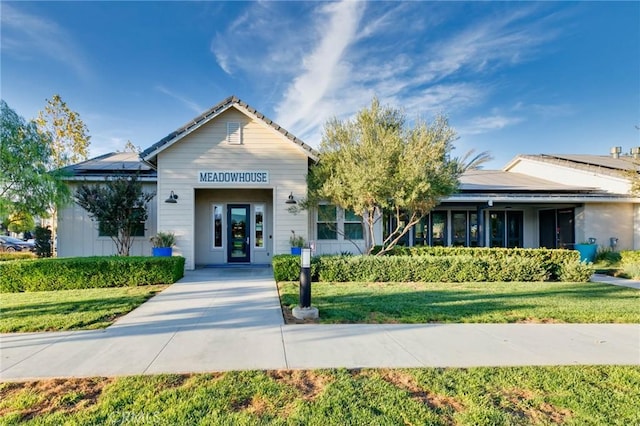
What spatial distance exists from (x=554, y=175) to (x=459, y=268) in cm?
1472

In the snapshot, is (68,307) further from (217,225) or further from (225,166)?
(217,225)

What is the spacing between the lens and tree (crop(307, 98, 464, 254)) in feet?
31.9

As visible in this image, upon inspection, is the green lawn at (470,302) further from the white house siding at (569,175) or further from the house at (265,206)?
the white house siding at (569,175)

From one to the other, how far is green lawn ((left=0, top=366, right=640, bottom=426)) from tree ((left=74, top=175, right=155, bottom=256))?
9.42m

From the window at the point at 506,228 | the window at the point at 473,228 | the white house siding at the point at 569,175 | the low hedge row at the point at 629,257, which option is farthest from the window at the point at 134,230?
the white house siding at the point at 569,175

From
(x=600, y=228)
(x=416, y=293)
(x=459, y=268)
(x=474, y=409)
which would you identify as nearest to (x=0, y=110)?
(x=416, y=293)

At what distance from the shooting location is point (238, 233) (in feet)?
46.4

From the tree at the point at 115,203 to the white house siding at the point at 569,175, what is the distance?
22227 mm

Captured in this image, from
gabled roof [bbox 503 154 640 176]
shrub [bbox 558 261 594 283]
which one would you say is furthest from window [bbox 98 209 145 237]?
gabled roof [bbox 503 154 640 176]

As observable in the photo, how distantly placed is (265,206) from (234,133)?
335 cm

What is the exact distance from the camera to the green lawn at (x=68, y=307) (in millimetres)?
5633

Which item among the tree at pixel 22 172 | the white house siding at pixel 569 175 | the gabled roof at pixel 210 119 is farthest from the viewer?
the white house siding at pixel 569 175

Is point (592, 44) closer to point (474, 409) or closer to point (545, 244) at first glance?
point (545, 244)

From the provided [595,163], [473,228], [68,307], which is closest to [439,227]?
[473,228]
